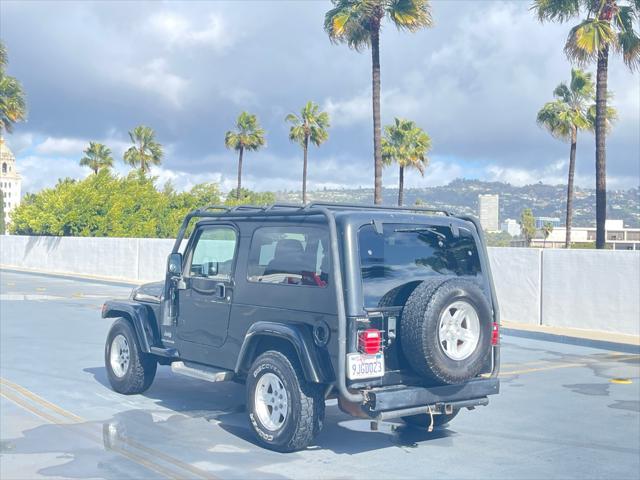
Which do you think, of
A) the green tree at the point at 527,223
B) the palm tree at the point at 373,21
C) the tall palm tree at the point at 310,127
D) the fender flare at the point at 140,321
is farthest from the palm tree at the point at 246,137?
the green tree at the point at 527,223

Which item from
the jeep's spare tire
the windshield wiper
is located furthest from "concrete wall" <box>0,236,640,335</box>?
the jeep's spare tire

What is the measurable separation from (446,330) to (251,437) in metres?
2.20

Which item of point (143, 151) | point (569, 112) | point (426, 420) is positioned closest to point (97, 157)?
point (143, 151)

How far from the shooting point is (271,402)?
23.1 ft

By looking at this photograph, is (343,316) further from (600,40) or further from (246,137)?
(246,137)

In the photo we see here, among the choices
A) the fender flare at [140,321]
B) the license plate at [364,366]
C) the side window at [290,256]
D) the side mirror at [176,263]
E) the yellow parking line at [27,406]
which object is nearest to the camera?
the license plate at [364,366]

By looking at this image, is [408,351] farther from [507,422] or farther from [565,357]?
[565,357]

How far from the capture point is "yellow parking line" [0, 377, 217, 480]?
633 cm

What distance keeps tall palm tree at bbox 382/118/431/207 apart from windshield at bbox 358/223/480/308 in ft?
142

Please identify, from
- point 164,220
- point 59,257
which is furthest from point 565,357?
point 164,220

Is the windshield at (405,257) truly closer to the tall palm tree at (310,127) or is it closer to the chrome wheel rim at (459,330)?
the chrome wheel rim at (459,330)

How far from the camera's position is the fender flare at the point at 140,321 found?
8.85 m

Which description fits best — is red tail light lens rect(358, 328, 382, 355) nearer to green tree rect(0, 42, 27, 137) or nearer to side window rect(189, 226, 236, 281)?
side window rect(189, 226, 236, 281)

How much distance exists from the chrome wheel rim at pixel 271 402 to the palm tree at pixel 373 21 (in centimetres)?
2053
